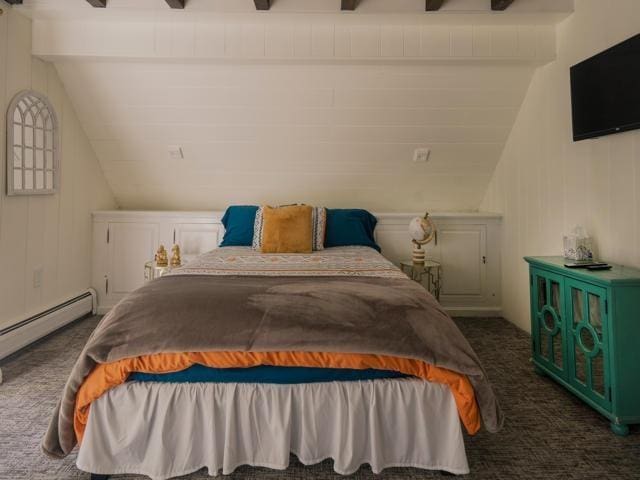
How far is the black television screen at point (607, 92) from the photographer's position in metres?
2.04

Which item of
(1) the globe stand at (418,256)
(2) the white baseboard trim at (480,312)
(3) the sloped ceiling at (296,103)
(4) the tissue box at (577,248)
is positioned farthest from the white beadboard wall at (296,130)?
(4) the tissue box at (577,248)

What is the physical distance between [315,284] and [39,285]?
2254mm

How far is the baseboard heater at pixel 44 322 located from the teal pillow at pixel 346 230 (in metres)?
2.07

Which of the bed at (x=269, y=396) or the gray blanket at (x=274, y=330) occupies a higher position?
the gray blanket at (x=274, y=330)

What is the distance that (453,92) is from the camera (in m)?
3.26

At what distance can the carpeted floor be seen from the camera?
5.29ft

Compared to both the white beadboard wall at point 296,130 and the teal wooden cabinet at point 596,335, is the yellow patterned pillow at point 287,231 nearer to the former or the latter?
the white beadboard wall at point 296,130

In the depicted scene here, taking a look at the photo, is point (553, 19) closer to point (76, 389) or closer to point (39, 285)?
point (76, 389)

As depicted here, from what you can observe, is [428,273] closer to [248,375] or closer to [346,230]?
[346,230]

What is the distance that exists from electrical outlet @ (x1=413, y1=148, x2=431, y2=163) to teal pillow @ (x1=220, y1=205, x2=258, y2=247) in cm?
141

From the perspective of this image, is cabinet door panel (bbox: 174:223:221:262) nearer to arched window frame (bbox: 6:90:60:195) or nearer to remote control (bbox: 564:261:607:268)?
arched window frame (bbox: 6:90:60:195)

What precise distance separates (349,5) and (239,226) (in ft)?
5.67

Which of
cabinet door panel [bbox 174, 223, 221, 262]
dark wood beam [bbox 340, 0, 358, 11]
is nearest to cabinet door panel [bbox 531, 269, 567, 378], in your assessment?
dark wood beam [bbox 340, 0, 358, 11]

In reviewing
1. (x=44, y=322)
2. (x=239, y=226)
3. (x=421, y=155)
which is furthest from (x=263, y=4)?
(x=44, y=322)
